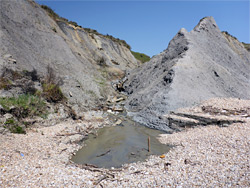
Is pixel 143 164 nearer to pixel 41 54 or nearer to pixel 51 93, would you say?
pixel 51 93

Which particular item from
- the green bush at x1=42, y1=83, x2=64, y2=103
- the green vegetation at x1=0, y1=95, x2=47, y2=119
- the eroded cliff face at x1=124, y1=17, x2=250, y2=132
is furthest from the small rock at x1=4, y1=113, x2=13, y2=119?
the eroded cliff face at x1=124, y1=17, x2=250, y2=132

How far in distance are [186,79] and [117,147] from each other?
838cm

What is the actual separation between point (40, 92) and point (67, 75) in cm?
501

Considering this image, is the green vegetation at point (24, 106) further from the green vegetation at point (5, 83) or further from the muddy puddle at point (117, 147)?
the muddy puddle at point (117, 147)

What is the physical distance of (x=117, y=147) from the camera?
6.96 m

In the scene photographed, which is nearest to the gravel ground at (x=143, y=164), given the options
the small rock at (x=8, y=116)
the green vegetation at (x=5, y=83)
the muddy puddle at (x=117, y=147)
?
the muddy puddle at (x=117, y=147)

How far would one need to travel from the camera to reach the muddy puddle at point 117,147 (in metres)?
5.86

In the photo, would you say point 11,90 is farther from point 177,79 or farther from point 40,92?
point 177,79

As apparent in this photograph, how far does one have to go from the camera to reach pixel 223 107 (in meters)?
9.27

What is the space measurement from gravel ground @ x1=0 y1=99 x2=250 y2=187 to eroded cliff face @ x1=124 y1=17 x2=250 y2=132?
3158 mm

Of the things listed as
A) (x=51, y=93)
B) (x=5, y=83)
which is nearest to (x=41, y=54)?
(x=5, y=83)

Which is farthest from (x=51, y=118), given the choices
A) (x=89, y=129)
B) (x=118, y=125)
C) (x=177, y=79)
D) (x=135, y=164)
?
(x=177, y=79)

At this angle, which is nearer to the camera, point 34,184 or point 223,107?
point 34,184

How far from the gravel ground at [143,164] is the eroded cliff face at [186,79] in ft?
10.4
